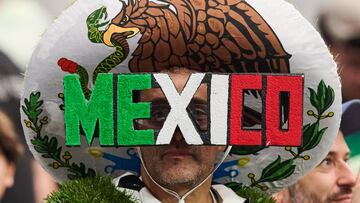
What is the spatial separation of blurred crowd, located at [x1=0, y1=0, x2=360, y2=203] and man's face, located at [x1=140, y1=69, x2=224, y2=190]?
688 millimetres

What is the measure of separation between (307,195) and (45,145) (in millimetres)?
785

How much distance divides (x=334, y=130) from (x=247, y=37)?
0.90ft

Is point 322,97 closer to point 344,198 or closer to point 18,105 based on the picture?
point 344,198

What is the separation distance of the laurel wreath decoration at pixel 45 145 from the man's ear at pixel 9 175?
551mm

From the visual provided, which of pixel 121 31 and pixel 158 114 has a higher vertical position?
pixel 121 31

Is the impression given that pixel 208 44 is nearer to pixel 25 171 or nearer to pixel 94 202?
pixel 94 202

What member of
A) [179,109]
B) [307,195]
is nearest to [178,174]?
[179,109]

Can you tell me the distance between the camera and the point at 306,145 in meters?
1.65

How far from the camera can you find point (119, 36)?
4.87ft

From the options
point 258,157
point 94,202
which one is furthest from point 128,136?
point 258,157

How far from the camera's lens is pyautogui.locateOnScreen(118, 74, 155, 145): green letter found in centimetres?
142

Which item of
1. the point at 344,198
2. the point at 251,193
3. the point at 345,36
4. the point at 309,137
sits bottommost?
the point at 344,198

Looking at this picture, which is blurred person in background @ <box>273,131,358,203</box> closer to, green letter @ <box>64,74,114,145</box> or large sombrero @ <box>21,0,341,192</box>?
large sombrero @ <box>21,0,341,192</box>

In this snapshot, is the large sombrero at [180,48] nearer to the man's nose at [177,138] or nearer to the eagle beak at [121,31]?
the eagle beak at [121,31]
